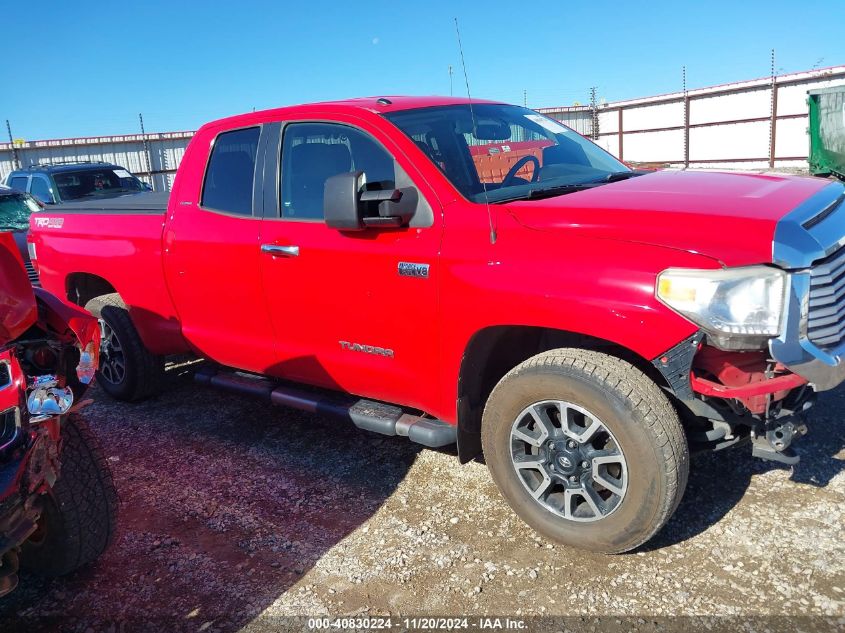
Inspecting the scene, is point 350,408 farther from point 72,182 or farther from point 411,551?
point 72,182

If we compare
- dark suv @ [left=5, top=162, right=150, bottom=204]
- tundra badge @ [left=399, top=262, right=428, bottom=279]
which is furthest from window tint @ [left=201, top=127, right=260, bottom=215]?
dark suv @ [left=5, top=162, right=150, bottom=204]

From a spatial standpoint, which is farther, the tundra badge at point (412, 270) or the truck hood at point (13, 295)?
the tundra badge at point (412, 270)

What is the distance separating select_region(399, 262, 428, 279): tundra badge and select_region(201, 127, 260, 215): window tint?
1.23 metres

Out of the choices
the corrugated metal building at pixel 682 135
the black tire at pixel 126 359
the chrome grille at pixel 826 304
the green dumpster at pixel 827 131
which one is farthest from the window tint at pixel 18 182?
the green dumpster at pixel 827 131

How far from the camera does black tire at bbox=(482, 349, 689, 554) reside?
2656 millimetres

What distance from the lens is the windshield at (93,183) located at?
11.4m

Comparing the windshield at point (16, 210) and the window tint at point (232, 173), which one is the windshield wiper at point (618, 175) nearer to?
the window tint at point (232, 173)

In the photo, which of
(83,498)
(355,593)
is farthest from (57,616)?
(355,593)

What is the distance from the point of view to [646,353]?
2551 mm

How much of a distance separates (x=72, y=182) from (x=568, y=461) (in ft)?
36.7

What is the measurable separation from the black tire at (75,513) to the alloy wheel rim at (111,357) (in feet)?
7.08

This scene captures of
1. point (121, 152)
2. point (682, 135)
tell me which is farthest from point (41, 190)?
point (682, 135)

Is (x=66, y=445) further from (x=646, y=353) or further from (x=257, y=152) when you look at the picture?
(x=646, y=353)

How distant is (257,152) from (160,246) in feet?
3.30
